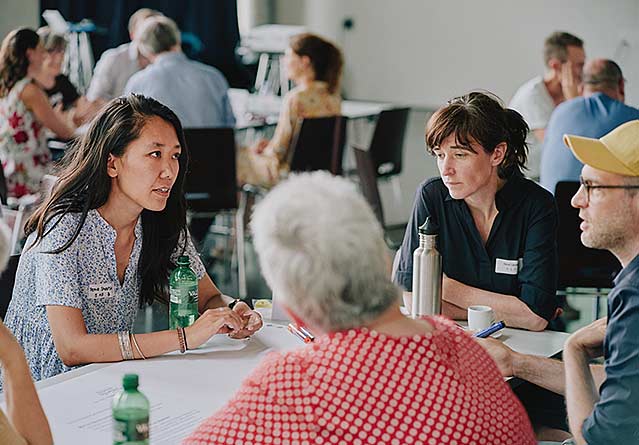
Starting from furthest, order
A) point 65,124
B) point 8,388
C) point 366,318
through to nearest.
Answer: point 65,124 < point 8,388 < point 366,318

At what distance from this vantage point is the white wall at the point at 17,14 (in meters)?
8.48

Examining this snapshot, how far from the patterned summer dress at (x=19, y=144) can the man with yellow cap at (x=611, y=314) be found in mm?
3830

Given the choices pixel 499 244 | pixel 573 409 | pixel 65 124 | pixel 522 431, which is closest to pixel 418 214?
pixel 499 244

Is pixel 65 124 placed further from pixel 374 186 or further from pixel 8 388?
pixel 8 388

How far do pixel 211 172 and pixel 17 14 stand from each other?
14.2 ft

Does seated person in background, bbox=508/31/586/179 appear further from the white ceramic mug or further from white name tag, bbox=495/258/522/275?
the white ceramic mug

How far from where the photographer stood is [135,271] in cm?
266

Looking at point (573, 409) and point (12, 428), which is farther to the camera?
point (573, 409)

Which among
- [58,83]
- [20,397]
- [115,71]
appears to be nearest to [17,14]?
[115,71]

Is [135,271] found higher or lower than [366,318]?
lower

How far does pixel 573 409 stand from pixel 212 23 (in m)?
9.39

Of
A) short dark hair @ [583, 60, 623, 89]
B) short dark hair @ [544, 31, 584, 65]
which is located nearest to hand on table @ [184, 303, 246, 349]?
short dark hair @ [583, 60, 623, 89]

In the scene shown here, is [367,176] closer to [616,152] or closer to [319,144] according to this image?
[319,144]

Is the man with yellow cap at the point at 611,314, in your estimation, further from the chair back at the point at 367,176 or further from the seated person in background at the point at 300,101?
the seated person in background at the point at 300,101
